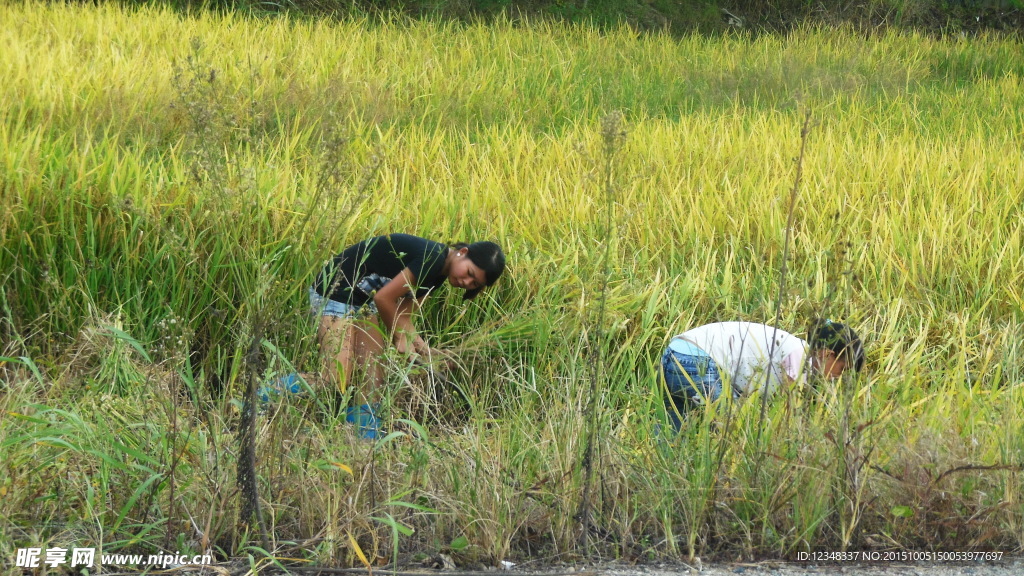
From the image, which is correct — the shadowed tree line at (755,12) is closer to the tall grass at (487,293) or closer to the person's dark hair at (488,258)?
the tall grass at (487,293)

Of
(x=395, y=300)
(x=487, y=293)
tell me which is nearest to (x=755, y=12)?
(x=487, y=293)

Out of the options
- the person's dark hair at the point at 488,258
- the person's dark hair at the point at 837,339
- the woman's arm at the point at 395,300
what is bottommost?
the woman's arm at the point at 395,300

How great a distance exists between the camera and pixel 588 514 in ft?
6.70

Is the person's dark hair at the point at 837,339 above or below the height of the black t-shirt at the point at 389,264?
above

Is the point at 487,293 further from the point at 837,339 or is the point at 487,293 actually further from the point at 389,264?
the point at 837,339

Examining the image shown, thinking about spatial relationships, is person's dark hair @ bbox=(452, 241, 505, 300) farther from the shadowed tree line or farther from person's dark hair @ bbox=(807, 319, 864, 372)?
the shadowed tree line

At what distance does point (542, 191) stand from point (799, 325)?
4.61ft

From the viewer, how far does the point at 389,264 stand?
3.37 meters

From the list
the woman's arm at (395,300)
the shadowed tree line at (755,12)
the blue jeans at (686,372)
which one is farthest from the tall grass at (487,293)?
the shadowed tree line at (755,12)

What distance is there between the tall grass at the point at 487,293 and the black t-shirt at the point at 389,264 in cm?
14

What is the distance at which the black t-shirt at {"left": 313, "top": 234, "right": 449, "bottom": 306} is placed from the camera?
3.21m

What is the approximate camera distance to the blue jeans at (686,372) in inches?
113

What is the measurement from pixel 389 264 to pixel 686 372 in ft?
3.83

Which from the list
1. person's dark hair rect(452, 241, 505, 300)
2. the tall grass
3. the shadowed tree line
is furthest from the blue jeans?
the shadowed tree line
